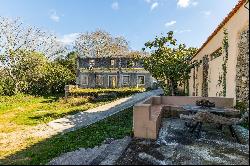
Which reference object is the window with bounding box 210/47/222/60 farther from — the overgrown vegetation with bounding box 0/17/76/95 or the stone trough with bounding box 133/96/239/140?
the overgrown vegetation with bounding box 0/17/76/95

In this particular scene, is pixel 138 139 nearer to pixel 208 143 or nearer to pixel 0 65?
pixel 208 143

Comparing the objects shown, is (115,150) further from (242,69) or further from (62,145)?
(242,69)

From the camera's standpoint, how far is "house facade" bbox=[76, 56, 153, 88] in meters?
43.0

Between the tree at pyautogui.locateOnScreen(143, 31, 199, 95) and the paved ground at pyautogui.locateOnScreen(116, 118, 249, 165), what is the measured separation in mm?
10793

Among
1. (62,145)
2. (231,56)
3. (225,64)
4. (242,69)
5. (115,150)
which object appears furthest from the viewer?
(225,64)

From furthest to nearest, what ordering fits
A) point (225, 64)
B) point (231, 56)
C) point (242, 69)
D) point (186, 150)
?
point (225, 64)
point (231, 56)
point (242, 69)
point (186, 150)

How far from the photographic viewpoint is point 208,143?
327 inches

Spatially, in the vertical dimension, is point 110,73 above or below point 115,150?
above

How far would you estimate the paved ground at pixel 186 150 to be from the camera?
670cm

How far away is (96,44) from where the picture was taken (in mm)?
53719

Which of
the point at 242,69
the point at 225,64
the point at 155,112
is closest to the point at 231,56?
the point at 225,64

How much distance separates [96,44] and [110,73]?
12.1m

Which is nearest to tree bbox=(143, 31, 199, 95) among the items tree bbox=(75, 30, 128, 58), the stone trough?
the stone trough

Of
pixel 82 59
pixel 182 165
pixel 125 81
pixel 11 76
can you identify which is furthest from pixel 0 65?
pixel 182 165
